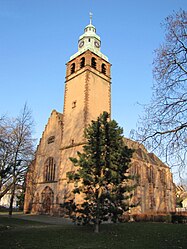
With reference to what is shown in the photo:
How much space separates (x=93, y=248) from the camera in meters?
Answer: 8.93

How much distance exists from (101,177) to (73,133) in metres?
15.6

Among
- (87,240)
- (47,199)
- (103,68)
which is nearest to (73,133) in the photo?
(47,199)

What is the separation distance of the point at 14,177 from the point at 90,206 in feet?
46.1

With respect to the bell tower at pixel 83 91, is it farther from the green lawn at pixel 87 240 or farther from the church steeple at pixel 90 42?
the green lawn at pixel 87 240

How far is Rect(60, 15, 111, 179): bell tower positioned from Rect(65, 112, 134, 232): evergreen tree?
38.9 feet

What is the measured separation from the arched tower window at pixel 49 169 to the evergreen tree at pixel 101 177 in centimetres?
1595

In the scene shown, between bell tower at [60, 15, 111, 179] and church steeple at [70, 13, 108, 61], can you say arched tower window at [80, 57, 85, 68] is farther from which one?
church steeple at [70, 13, 108, 61]

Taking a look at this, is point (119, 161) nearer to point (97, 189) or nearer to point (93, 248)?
point (97, 189)

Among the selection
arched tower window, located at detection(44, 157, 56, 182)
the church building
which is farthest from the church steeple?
arched tower window, located at detection(44, 157, 56, 182)

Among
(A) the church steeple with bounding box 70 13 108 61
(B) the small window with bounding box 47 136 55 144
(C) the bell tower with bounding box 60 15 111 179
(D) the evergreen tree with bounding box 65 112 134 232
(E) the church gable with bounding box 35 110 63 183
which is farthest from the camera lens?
(A) the church steeple with bounding box 70 13 108 61

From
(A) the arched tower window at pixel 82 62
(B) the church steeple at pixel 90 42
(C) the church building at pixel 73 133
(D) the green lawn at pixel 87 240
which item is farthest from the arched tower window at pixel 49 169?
(D) the green lawn at pixel 87 240

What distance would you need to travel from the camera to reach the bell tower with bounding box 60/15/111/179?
94.9ft

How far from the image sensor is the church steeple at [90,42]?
33844mm

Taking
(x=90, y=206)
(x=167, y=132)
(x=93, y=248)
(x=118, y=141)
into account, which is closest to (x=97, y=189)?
(x=90, y=206)
